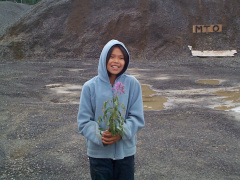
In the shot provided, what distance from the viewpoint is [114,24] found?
2506 cm

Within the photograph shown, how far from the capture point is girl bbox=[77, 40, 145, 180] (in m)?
2.82

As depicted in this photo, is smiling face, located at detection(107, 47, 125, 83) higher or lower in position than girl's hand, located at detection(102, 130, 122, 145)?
higher

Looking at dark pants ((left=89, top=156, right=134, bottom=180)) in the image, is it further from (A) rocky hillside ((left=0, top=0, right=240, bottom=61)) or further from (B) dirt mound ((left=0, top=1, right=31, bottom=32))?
(B) dirt mound ((left=0, top=1, right=31, bottom=32))

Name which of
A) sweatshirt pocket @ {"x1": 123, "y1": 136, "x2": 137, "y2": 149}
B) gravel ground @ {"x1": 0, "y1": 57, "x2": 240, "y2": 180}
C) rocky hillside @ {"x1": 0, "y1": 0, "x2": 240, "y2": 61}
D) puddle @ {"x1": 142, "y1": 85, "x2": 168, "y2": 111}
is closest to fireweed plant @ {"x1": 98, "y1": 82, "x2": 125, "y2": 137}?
sweatshirt pocket @ {"x1": 123, "y1": 136, "x2": 137, "y2": 149}

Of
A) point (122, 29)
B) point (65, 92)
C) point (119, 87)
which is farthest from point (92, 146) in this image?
point (122, 29)

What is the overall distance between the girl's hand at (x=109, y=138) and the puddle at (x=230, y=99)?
7172 mm

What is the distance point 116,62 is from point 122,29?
73.0 feet

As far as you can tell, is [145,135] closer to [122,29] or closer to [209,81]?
[209,81]

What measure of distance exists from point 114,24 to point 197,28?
6.79 m

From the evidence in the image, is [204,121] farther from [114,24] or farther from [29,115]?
[114,24]

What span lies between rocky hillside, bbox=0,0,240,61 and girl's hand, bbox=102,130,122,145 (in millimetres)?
19094

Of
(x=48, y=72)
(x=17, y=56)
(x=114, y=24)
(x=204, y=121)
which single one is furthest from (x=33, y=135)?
(x=114, y=24)

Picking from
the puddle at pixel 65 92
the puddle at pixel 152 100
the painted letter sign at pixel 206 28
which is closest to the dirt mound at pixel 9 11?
the painted letter sign at pixel 206 28

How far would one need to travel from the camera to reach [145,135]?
6.70 metres
